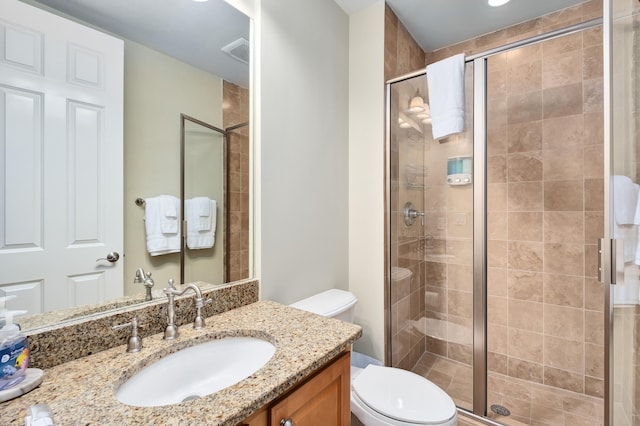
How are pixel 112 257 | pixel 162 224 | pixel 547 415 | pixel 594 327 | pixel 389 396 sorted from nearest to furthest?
pixel 112 257 < pixel 162 224 < pixel 389 396 < pixel 547 415 < pixel 594 327

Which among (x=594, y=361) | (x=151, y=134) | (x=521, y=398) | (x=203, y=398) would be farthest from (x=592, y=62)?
(x=203, y=398)

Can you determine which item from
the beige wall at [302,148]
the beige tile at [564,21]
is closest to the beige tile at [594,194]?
the beige tile at [564,21]

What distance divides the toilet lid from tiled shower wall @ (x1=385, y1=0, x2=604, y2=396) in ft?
1.70

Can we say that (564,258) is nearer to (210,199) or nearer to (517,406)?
(517,406)

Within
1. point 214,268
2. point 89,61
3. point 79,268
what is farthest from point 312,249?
point 89,61

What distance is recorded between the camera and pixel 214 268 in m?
1.23

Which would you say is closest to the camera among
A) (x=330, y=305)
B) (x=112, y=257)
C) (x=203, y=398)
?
(x=203, y=398)

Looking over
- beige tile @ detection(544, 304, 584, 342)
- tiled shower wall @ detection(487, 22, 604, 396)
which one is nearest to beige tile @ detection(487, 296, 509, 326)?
tiled shower wall @ detection(487, 22, 604, 396)

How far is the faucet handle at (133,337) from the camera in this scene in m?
0.84

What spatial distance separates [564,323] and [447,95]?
1.73 m

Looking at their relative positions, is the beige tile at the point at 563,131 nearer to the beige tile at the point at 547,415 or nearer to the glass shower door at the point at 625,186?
the glass shower door at the point at 625,186

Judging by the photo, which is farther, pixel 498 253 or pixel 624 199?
pixel 498 253

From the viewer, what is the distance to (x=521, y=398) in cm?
188

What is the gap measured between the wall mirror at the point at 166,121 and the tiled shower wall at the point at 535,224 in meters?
1.03
